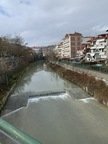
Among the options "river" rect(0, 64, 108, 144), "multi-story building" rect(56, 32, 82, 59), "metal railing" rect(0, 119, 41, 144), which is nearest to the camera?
"metal railing" rect(0, 119, 41, 144)

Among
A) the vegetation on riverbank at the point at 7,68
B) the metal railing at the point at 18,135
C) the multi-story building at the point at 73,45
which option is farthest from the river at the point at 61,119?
the multi-story building at the point at 73,45

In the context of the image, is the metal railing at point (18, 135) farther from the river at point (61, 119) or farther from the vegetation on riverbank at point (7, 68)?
the vegetation on riverbank at point (7, 68)

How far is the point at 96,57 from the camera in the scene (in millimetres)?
71312

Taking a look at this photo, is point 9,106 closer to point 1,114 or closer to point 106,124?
point 1,114

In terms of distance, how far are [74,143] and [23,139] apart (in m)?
10.7

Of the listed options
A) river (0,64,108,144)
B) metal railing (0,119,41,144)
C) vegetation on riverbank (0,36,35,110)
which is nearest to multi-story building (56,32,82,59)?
vegetation on riverbank (0,36,35,110)

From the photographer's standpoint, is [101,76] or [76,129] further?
[101,76]

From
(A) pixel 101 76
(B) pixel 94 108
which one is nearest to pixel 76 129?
(B) pixel 94 108

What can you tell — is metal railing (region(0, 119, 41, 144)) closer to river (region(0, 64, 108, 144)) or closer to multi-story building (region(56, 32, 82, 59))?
river (region(0, 64, 108, 144))

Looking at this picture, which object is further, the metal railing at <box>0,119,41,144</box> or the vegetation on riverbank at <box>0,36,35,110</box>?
the vegetation on riverbank at <box>0,36,35,110</box>

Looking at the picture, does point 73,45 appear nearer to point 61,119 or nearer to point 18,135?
point 61,119

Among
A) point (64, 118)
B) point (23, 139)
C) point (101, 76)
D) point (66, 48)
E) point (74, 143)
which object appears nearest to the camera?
point (23, 139)

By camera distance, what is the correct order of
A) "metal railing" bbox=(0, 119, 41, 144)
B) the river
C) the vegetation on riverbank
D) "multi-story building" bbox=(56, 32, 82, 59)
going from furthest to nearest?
"multi-story building" bbox=(56, 32, 82, 59) → the vegetation on riverbank → the river → "metal railing" bbox=(0, 119, 41, 144)

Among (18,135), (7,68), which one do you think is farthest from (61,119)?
(7,68)
